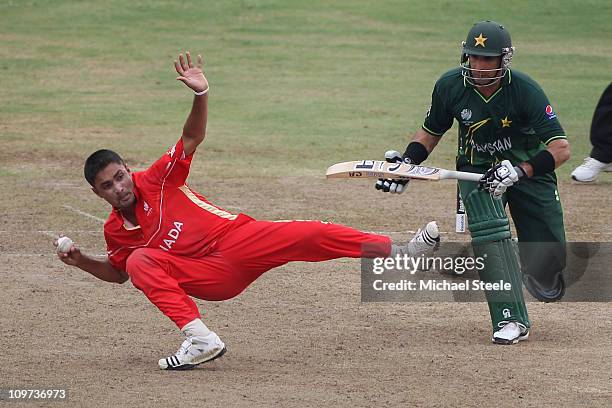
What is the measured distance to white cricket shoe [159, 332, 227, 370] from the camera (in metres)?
7.64

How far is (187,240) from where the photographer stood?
7840 mm

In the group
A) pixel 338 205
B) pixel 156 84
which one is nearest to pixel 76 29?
pixel 156 84

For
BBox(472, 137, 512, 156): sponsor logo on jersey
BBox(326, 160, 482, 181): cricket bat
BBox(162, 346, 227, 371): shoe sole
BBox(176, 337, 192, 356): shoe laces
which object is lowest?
BBox(162, 346, 227, 371): shoe sole

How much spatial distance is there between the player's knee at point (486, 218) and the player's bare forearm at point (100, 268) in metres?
2.50

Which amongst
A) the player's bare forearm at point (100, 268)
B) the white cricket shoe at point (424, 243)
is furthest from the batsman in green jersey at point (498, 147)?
the player's bare forearm at point (100, 268)

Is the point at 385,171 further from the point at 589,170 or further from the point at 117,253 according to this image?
the point at 589,170

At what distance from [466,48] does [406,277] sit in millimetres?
2703

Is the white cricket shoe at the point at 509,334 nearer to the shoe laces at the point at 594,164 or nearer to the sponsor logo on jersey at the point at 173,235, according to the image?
the sponsor logo on jersey at the point at 173,235

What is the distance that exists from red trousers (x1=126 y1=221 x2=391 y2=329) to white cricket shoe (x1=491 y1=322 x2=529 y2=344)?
1.18 metres

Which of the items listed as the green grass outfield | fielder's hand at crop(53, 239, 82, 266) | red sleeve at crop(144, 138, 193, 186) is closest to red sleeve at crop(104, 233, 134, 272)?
fielder's hand at crop(53, 239, 82, 266)

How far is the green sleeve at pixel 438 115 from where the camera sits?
8.79m

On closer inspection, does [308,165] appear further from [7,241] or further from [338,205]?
[7,241]

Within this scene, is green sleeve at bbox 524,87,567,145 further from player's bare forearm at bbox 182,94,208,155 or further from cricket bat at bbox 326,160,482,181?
player's bare forearm at bbox 182,94,208,155

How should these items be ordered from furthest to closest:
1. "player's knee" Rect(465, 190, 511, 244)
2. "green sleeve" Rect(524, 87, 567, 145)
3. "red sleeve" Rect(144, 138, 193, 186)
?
"player's knee" Rect(465, 190, 511, 244) → "green sleeve" Rect(524, 87, 567, 145) → "red sleeve" Rect(144, 138, 193, 186)
